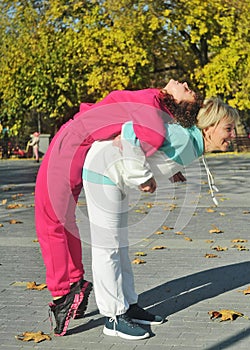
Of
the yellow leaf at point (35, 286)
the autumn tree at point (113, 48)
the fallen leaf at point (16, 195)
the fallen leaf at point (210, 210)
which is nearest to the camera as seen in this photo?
the yellow leaf at point (35, 286)

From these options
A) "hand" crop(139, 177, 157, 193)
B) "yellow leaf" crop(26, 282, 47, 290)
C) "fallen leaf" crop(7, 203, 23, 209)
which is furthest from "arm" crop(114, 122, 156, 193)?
"fallen leaf" crop(7, 203, 23, 209)

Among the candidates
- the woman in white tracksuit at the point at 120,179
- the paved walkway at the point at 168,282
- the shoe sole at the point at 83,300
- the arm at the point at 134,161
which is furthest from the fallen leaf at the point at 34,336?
the arm at the point at 134,161

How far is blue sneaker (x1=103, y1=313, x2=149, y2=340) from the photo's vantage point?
484cm

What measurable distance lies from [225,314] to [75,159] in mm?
1545

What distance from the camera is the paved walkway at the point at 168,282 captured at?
4824 mm

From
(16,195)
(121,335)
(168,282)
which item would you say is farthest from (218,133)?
(16,195)

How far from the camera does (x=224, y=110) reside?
189 inches

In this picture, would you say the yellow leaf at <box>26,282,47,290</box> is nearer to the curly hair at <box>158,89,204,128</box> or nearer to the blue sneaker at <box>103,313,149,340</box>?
the blue sneaker at <box>103,313,149,340</box>

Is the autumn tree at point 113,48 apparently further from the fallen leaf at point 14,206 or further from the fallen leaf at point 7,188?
the fallen leaf at point 14,206

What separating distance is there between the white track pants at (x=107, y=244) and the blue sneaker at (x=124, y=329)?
10 centimetres

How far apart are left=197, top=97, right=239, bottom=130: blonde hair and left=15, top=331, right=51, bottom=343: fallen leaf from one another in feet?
5.48

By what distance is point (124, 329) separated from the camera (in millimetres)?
4863

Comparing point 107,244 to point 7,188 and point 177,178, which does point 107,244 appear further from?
point 7,188

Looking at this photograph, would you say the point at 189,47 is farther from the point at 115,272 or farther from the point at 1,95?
the point at 115,272
